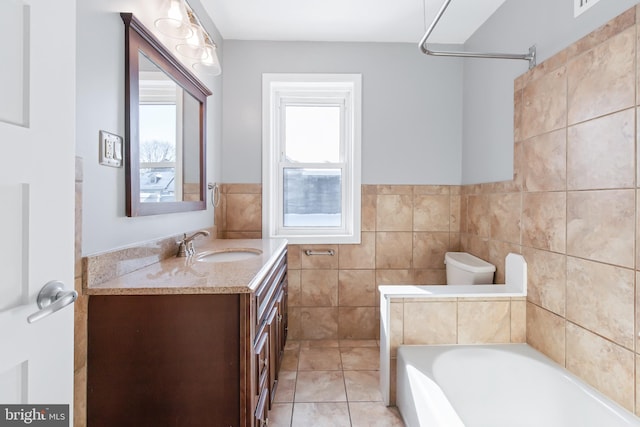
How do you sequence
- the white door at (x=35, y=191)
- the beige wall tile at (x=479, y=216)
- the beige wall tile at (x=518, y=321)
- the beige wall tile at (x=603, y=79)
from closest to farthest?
the white door at (x=35, y=191)
the beige wall tile at (x=603, y=79)
the beige wall tile at (x=518, y=321)
the beige wall tile at (x=479, y=216)

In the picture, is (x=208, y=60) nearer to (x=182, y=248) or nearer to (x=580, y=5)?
(x=182, y=248)

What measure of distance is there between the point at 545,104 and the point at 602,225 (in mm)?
699

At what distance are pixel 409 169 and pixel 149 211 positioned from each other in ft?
6.30

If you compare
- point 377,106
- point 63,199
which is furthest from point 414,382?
point 377,106

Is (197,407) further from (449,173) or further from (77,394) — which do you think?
(449,173)

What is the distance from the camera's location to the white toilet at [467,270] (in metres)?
2.07

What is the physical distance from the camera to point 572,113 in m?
1.45

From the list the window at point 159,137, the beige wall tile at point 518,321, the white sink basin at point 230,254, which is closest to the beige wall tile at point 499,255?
the beige wall tile at point 518,321

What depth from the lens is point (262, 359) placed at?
1347 millimetres

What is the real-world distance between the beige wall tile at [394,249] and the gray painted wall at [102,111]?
1719 millimetres

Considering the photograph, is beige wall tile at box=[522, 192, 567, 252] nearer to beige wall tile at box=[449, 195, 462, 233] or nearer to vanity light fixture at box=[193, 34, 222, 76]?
beige wall tile at box=[449, 195, 462, 233]

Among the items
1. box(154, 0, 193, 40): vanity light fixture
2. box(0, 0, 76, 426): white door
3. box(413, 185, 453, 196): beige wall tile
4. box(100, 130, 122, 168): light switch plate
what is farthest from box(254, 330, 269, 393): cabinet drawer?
box(413, 185, 453, 196): beige wall tile

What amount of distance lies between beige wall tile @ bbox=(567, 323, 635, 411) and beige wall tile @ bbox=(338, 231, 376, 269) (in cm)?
135

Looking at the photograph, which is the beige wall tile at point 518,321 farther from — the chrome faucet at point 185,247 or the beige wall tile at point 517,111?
the chrome faucet at point 185,247
